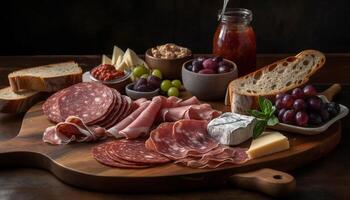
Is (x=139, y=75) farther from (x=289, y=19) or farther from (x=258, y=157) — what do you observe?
(x=289, y=19)

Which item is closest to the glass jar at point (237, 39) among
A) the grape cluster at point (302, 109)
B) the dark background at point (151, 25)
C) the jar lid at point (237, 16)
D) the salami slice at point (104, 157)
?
the jar lid at point (237, 16)

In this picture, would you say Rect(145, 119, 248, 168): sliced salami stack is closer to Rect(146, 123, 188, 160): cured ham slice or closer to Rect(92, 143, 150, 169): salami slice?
Rect(146, 123, 188, 160): cured ham slice

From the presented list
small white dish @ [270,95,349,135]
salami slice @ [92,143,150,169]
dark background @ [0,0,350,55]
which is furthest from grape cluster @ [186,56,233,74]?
dark background @ [0,0,350,55]

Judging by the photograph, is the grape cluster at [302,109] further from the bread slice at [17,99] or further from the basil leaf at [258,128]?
the bread slice at [17,99]

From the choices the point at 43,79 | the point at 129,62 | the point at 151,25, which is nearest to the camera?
the point at 43,79

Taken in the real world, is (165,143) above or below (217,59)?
below

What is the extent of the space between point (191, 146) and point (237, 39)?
58cm

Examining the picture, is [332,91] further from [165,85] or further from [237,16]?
[165,85]

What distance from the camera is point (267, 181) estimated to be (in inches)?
63.8

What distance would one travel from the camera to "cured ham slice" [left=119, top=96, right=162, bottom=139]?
1883 mm

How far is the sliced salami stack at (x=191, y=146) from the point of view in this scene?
1.72 metres

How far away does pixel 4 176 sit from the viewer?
177 centimetres

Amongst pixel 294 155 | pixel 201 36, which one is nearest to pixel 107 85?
pixel 294 155

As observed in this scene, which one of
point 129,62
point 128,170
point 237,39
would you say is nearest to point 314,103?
point 237,39
